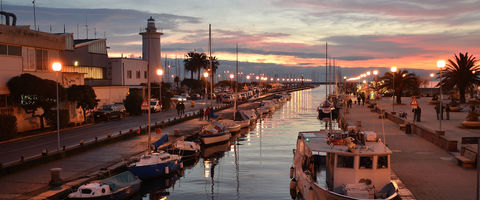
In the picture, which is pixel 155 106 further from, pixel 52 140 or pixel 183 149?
pixel 183 149

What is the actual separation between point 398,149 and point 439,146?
10.3 feet

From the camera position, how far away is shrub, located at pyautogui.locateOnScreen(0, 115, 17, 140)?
3625cm

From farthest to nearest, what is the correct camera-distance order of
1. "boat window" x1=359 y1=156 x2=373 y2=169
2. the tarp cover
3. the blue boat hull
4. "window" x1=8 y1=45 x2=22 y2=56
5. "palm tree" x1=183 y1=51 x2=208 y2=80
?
1. "palm tree" x1=183 y1=51 x2=208 y2=80
2. "window" x1=8 y1=45 x2=22 y2=56
3. the blue boat hull
4. the tarp cover
5. "boat window" x1=359 y1=156 x2=373 y2=169

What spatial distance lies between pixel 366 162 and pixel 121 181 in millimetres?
12638

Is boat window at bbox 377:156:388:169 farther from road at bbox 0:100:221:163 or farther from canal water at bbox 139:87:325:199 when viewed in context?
road at bbox 0:100:221:163

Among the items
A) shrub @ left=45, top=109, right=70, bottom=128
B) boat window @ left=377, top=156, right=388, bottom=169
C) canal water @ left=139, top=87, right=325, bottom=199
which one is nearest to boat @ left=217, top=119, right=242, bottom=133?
canal water @ left=139, top=87, right=325, bottom=199

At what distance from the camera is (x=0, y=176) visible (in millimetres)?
24734

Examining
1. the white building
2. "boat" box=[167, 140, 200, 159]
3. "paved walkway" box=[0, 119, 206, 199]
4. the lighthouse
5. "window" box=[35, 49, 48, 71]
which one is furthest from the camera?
the lighthouse

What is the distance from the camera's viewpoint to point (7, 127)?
36.7 metres

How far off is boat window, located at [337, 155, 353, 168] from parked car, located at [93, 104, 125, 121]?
1589 inches

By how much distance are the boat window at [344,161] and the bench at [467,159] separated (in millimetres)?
9659

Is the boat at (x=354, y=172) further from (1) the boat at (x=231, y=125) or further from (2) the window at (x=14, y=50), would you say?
(1) the boat at (x=231, y=125)

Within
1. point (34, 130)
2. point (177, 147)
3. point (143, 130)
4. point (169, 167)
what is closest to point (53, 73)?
point (34, 130)

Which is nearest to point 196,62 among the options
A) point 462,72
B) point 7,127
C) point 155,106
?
point 155,106
